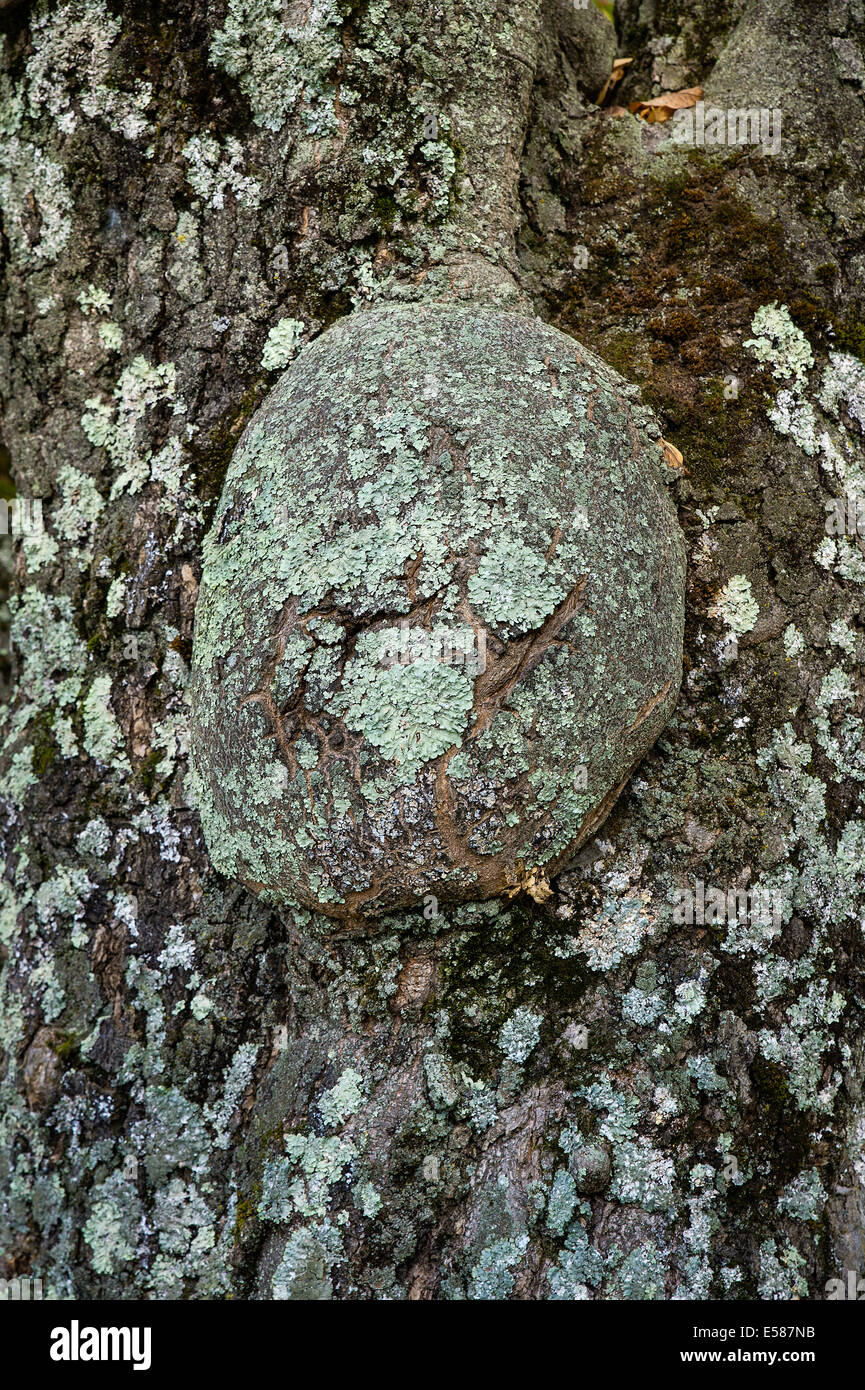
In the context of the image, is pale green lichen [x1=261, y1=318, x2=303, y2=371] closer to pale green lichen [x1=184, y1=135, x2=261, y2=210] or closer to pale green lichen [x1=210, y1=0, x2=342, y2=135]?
pale green lichen [x1=184, y1=135, x2=261, y2=210]

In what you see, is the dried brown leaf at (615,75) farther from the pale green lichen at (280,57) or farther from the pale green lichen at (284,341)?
the pale green lichen at (284,341)

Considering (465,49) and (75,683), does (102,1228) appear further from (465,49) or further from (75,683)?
(465,49)

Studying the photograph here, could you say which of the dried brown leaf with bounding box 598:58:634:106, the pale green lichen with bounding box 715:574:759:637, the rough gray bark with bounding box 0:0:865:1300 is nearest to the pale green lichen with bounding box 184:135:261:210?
the rough gray bark with bounding box 0:0:865:1300

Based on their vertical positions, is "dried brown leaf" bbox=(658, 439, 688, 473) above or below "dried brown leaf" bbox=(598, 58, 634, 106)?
below

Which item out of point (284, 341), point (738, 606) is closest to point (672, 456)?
point (738, 606)

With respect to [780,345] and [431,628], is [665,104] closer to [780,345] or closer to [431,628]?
[780,345]

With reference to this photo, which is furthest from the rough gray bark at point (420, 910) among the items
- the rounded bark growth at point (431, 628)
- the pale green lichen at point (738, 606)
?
the rounded bark growth at point (431, 628)
